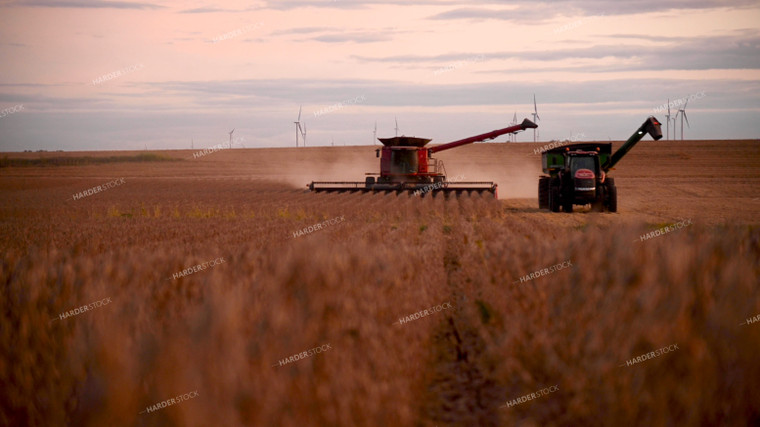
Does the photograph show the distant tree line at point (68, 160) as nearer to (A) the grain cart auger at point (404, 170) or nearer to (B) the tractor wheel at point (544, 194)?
(A) the grain cart auger at point (404, 170)

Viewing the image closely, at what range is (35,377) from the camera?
12.1 ft

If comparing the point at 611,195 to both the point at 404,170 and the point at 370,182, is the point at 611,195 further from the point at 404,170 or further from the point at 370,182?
the point at 370,182

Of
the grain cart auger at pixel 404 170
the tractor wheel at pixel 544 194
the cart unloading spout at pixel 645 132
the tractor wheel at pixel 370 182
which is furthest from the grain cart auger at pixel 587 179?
the tractor wheel at pixel 370 182

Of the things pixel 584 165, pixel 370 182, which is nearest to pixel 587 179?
pixel 584 165

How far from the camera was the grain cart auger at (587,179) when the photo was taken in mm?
20797

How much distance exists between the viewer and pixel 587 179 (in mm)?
20750

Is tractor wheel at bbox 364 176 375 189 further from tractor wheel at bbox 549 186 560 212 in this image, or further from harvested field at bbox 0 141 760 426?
harvested field at bbox 0 141 760 426

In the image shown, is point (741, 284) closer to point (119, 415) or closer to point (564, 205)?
point (119, 415)

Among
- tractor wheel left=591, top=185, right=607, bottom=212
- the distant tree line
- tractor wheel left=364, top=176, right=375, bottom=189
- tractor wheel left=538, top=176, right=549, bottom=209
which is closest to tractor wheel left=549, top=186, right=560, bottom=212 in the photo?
tractor wheel left=591, top=185, right=607, bottom=212

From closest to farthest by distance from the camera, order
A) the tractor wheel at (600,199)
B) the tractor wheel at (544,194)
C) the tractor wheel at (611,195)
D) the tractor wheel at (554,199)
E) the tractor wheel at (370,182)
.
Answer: the tractor wheel at (611,195) → the tractor wheel at (600,199) → the tractor wheel at (554,199) → the tractor wheel at (544,194) → the tractor wheel at (370,182)

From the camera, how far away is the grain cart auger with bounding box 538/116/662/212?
68.2 ft

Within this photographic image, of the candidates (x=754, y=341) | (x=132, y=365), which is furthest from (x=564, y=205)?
(x=132, y=365)

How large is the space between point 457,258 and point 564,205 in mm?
13065

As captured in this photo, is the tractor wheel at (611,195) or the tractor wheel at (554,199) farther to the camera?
the tractor wheel at (554,199)
